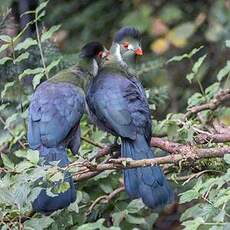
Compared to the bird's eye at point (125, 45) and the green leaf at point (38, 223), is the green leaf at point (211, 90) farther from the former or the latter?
the green leaf at point (38, 223)

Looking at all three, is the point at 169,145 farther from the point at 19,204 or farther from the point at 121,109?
the point at 19,204

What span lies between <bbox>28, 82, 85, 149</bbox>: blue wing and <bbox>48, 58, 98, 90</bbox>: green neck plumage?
3.9 inches

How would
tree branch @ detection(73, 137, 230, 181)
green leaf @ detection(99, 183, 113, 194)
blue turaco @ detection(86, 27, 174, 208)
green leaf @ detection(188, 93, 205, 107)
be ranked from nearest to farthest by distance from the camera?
tree branch @ detection(73, 137, 230, 181) < blue turaco @ detection(86, 27, 174, 208) < green leaf @ detection(99, 183, 113, 194) < green leaf @ detection(188, 93, 205, 107)

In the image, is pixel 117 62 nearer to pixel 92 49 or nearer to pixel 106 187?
pixel 92 49

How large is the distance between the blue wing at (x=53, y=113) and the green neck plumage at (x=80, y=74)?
98 mm

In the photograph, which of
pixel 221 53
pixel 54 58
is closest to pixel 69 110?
pixel 54 58

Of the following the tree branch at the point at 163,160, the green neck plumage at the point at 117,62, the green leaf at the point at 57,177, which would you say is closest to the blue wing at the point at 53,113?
the green neck plumage at the point at 117,62

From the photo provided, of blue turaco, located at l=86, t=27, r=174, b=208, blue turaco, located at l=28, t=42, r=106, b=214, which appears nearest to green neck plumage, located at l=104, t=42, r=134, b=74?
blue turaco, located at l=86, t=27, r=174, b=208

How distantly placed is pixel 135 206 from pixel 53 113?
0.60 meters

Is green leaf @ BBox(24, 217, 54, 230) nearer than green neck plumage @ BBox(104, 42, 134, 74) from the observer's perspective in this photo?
Yes

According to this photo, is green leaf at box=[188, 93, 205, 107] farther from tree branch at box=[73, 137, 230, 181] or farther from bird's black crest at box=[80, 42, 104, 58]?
tree branch at box=[73, 137, 230, 181]

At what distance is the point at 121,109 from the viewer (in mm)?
3162

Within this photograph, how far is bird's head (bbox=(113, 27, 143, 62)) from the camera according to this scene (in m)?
3.78

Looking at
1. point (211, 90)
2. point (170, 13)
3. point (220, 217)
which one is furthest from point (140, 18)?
point (220, 217)
